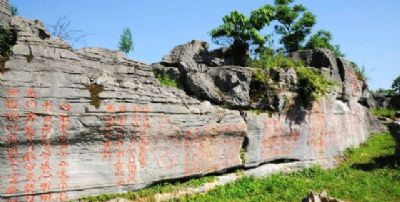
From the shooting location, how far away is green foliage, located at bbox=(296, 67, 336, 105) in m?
14.0

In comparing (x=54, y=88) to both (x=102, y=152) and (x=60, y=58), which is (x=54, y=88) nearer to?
(x=60, y=58)

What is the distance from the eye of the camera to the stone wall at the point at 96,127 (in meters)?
7.88

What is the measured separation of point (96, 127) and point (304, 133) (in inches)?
313

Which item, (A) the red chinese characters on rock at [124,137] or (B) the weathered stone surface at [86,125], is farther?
(A) the red chinese characters on rock at [124,137]

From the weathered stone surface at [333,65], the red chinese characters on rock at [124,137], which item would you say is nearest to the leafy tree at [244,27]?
the weathered stone surface at [333,65]

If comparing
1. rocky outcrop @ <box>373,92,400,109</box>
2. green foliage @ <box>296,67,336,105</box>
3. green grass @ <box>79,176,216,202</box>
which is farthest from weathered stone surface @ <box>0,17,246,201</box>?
rocky outcrop @ <box>373,92,400,109</box>

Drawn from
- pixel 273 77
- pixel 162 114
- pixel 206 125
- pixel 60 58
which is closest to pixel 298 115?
pixel 273 77

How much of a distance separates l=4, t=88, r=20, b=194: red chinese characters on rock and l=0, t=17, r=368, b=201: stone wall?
0.02 m

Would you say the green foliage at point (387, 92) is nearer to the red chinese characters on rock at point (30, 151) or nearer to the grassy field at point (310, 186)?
the grassy field at point (310, 186)

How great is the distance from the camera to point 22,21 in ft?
28.9

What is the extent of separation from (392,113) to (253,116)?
620 inches

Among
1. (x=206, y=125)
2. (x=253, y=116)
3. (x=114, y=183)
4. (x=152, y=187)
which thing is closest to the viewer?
(x=114, y=183)

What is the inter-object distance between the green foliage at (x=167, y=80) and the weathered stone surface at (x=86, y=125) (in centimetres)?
83

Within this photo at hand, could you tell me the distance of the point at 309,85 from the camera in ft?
46.1
